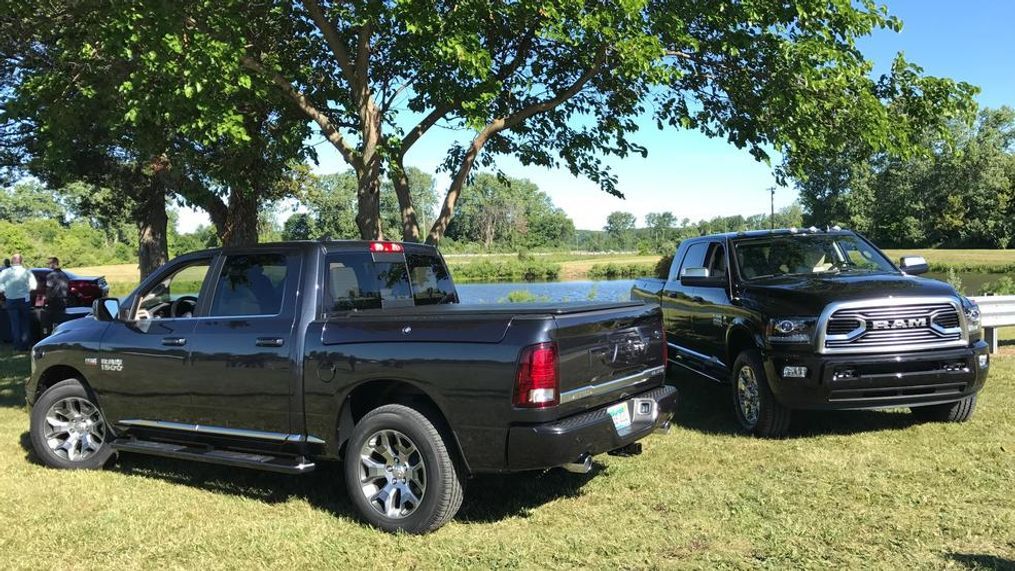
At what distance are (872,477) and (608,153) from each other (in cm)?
771

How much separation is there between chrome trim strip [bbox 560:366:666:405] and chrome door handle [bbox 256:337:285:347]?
198 cm

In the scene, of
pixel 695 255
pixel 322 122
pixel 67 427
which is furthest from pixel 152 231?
pixel 695 255

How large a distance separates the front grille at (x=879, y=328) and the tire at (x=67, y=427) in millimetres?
6050

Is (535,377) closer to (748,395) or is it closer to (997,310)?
(748,395)

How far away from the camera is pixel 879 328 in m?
6.14

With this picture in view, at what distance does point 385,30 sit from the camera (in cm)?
931

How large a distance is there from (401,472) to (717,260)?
4.81m

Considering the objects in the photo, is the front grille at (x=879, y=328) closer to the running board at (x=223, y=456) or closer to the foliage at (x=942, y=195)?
the running board at (x=223, y=456)

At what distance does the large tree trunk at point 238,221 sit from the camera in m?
13.5

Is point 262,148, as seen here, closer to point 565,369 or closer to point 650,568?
point 565,369

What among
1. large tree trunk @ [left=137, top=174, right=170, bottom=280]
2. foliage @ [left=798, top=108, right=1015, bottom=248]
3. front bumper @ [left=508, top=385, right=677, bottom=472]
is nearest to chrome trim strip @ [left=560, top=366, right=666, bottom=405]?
front bumper @ [left=508, top=385, right=677, bottom=472]

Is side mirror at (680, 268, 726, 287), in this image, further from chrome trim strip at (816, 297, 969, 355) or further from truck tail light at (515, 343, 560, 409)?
truck tail light at (515, 343, 560, 409)

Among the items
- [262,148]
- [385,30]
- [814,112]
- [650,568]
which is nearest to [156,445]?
[650,568]

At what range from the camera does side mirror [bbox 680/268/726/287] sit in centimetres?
761
